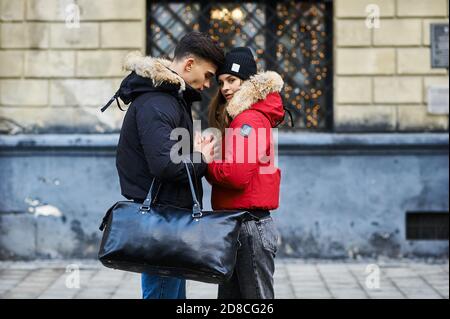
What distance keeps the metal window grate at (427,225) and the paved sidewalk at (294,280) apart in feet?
1.02

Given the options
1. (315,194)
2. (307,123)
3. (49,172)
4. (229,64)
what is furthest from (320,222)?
(229,64)

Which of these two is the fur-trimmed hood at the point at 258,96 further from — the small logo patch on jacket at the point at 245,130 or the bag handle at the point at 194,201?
the bag handle at the point at 194,201

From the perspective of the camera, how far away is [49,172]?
8.07 metres

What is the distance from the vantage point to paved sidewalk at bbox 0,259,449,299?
6539mm

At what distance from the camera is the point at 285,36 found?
8508 millimetres

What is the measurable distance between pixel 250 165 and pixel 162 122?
0.49m

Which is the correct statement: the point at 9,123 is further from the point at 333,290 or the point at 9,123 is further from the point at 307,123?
the point at 333,290

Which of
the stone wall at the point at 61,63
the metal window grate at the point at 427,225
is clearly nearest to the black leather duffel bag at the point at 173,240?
the stone wall at the point at 61,63

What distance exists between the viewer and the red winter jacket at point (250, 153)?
3.72 meters

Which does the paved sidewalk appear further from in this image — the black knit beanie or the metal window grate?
the black knit beanie

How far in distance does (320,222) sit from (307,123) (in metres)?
1.15

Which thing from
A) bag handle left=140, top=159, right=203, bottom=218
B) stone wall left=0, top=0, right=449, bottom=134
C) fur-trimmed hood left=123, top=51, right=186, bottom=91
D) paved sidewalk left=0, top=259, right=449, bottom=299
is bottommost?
paved sidewalk left=0, top=259, right=449, bottom=299

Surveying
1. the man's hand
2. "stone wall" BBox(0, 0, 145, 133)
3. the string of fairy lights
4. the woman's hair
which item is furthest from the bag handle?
the string of fairy lights

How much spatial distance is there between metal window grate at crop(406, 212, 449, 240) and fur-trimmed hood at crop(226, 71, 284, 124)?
15.2 feet
